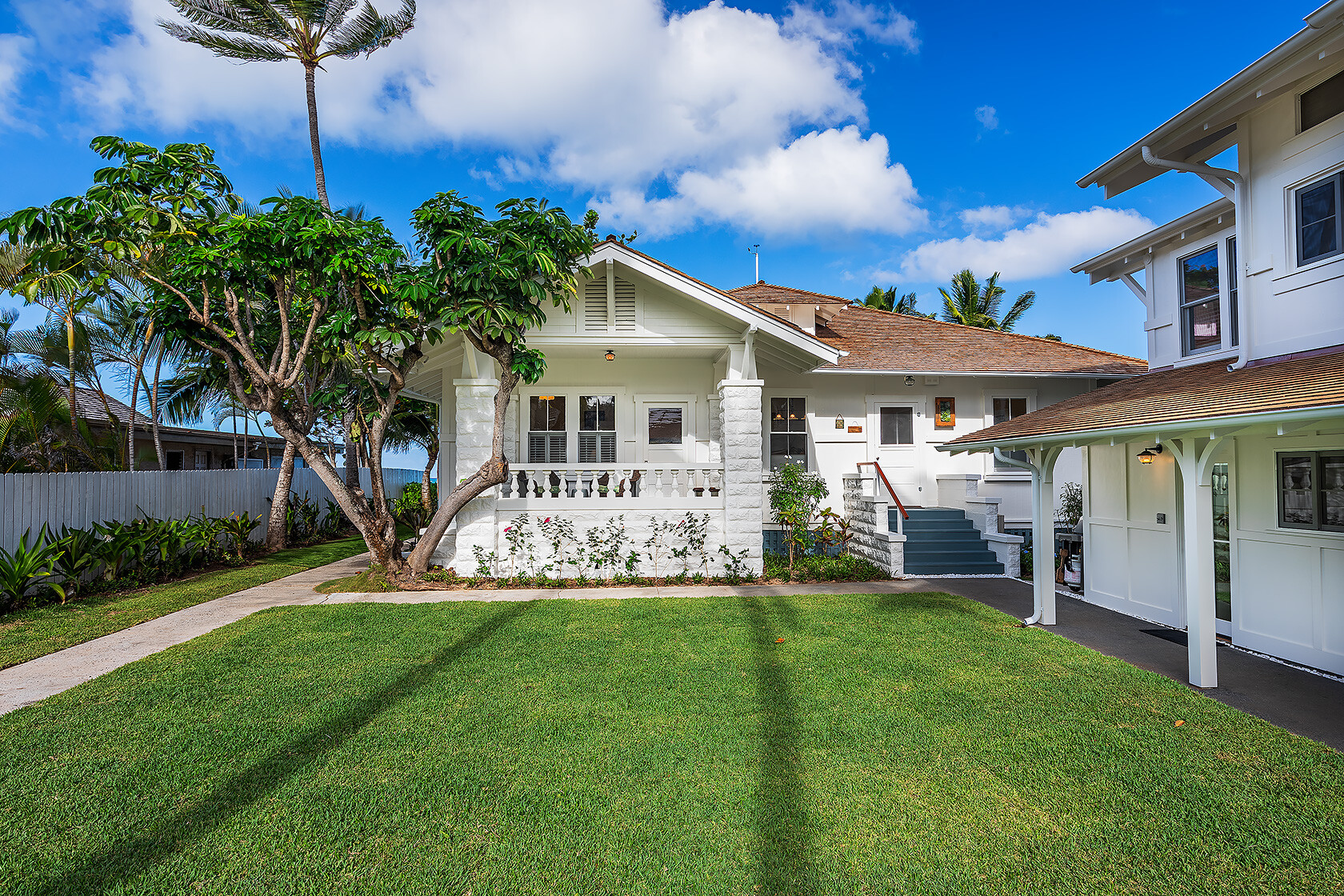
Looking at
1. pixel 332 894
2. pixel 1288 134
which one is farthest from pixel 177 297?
pixel 1288 134

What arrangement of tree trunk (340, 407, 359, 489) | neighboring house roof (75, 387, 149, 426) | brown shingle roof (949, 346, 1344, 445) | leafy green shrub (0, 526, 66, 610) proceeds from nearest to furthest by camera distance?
brown shingle roof (949, 346, 1344, 445) < leafy green shrub (0, 526, 66, 610) < tree trunk (340, 407, 359, 489) < neighboring house roof (75, 387, 149, 426)

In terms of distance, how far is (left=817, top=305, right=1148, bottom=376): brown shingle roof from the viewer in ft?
40.8

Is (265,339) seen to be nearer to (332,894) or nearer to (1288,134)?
(332,894)

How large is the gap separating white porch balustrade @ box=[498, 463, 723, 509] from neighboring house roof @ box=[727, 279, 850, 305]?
6.22m

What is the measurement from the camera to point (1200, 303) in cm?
767

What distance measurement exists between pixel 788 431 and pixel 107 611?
1141 cm

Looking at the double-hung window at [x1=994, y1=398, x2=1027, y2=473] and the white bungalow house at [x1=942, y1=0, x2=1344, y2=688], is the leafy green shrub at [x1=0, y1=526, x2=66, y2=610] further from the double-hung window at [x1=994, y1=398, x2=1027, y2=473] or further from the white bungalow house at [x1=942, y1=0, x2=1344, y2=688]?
the double-hung window at [x1=994, y1=398, x2=1027, y2=473]

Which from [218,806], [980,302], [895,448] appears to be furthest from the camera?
[980,302]

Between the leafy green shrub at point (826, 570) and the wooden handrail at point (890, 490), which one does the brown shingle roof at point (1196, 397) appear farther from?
the leafy green shrub at point (826, 570)

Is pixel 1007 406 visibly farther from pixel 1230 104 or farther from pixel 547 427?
pixel 547 427

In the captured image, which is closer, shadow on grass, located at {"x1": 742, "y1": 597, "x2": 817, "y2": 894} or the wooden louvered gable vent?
shadow on grass, located at {"x1": 742, "y1": 597, "x2": 817, "y2": 894}

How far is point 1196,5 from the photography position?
9523 mm

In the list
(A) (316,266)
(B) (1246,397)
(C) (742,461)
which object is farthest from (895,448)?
(A) (316,266)

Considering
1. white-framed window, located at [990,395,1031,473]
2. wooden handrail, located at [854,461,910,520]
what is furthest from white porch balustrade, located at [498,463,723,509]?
white-framed window, located at [990,395,1031,473]
